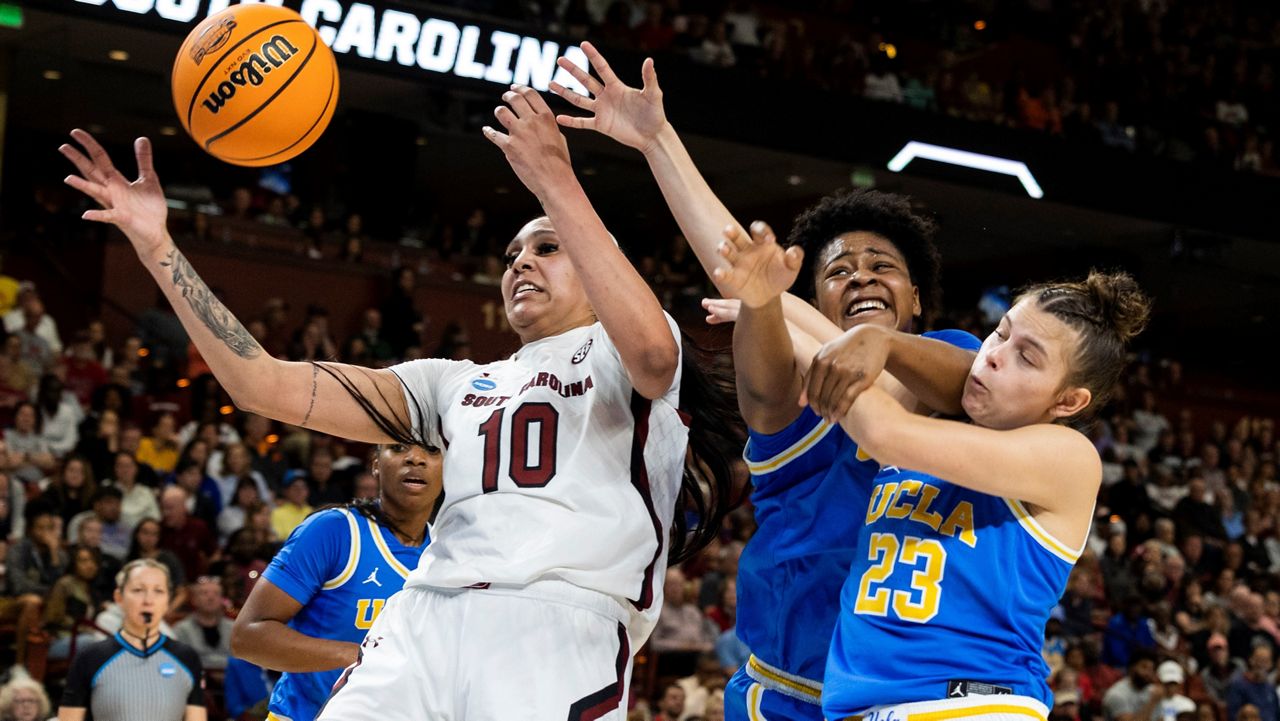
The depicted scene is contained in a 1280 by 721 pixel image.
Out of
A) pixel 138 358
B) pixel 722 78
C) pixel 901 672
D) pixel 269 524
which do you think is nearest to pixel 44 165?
pixel 138 358

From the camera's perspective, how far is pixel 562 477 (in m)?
3.65

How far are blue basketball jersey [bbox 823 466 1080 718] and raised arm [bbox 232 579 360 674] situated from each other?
7.44 ft

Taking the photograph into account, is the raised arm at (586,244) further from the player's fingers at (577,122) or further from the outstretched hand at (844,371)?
the outstretched hand at (844,371)

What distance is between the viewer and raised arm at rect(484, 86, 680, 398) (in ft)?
11.4

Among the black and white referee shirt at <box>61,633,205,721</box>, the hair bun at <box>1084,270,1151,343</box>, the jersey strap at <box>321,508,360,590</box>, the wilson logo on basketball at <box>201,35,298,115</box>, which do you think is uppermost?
the wilson logo on basketball at <box>201,35,298,115</box>

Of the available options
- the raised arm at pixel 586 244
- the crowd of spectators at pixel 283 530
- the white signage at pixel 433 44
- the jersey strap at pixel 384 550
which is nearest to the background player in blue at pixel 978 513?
the raised arm at pixel 586 244

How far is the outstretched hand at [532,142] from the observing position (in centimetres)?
350

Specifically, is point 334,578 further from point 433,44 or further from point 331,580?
point 433,44

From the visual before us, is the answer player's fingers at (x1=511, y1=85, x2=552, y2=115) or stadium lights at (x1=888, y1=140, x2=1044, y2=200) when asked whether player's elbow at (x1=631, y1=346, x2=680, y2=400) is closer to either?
player's fingers at (x1=511, y1=85, x2=552, y2=115)

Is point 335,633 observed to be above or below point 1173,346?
below

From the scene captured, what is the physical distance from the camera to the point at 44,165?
19.6 meters

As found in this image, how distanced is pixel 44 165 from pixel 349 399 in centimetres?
1736

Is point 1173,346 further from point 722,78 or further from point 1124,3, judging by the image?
point 722,78

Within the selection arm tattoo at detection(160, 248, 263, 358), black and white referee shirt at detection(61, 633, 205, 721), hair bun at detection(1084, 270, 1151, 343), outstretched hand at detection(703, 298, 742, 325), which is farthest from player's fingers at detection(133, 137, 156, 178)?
Answer: black and white referee shirt at detection(61, 633, 205, 721)
